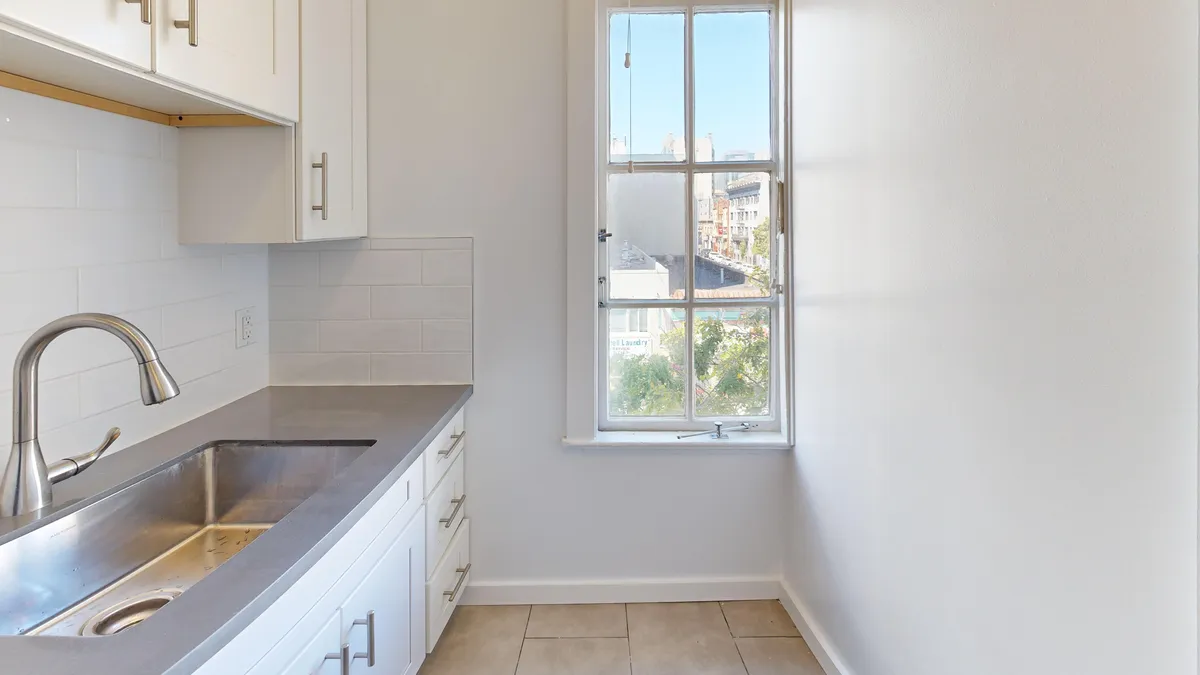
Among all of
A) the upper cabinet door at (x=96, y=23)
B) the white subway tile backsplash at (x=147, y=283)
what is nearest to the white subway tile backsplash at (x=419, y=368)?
the white subway tile backsplash at (x=147, y=283)

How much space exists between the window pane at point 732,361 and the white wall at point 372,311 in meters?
0.81

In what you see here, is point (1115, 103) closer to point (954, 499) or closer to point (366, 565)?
point (954, 499)

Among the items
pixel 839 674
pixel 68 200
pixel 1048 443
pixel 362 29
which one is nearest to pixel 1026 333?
pixel 1048 443

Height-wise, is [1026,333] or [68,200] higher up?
[68,200]

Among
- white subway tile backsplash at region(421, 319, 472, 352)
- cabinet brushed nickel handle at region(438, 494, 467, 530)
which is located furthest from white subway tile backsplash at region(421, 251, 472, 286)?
cabinet brushed nickel handle at region(438, 494, 467, 530)

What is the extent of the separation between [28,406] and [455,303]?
1.48 meters

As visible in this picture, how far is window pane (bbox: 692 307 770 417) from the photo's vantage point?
2.86 m

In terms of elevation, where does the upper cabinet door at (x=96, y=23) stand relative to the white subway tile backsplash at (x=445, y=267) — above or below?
above

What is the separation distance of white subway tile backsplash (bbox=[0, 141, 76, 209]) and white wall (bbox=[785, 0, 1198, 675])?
1.77 meters

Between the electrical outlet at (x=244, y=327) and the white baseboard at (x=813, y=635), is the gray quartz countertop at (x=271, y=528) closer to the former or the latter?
the electrical outlet at (x=244, y=327)

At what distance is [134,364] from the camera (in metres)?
1.94

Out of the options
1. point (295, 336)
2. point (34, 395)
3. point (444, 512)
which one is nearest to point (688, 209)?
point (444, 512)

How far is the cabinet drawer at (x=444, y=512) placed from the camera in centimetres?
228

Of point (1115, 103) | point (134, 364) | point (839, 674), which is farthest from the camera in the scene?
point (839, 674)
